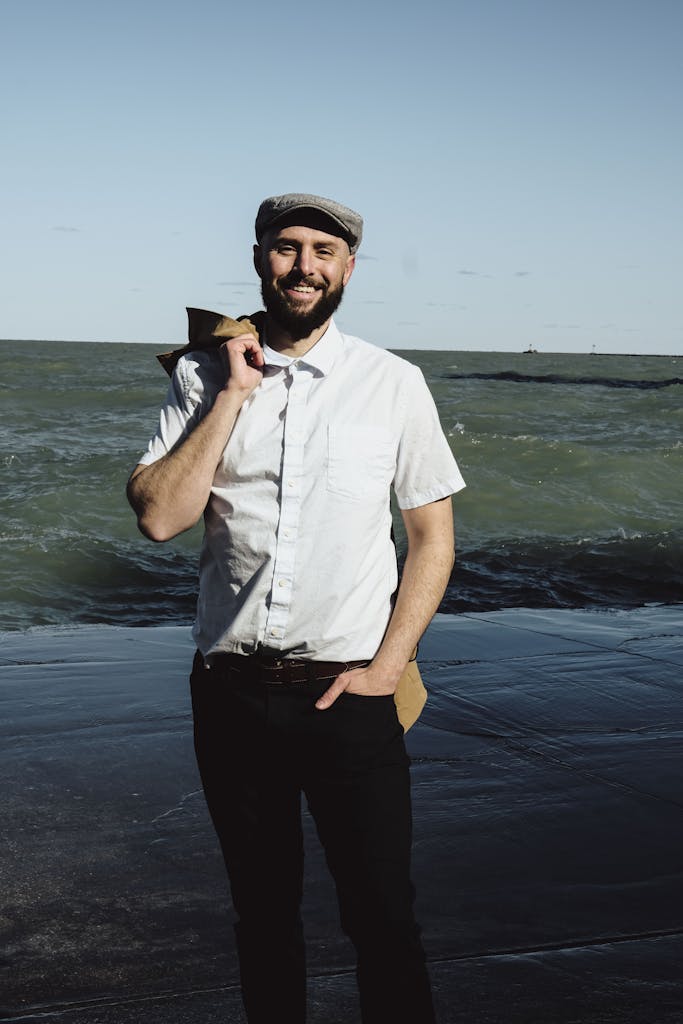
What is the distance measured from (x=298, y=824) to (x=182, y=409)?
91 centimetres

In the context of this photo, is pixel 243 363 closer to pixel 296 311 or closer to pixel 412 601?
pixel 296 311

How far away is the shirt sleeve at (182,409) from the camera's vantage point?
2.33 metres

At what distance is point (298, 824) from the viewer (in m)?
2.34

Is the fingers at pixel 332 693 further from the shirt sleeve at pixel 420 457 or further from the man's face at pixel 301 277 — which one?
the man's face at pixel 301 277

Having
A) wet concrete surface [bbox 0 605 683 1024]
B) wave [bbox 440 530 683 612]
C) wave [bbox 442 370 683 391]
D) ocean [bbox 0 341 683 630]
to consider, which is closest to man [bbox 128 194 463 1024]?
wet concrete surface [bbox 0 605 683 1024]

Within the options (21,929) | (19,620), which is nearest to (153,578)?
(19,620)

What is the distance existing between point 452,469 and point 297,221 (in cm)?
62

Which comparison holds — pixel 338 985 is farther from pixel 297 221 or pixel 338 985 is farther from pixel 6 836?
pixel 297 221

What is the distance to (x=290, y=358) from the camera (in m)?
2.31

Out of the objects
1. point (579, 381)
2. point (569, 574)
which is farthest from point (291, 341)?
point (579, 381)

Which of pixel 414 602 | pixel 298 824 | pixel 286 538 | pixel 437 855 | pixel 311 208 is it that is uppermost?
pixel 311 208

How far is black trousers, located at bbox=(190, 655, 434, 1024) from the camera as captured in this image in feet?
7.06

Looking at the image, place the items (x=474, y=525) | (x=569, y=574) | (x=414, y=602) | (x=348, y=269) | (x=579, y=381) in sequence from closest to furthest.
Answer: (x=414, y=602) < (x=348, y=269) < (x=569, y=574) < (x=474, y=525) < (x=579, y=381)

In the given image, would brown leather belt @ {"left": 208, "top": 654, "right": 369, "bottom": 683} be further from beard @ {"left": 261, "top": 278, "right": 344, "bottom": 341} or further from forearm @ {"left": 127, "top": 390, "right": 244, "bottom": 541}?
beard @ {"left": 261, "top": 278, "right": 344, "bottom": 341}
